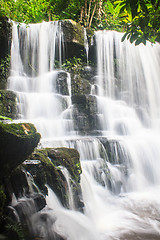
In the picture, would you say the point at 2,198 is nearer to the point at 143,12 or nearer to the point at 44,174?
the point at 44,174

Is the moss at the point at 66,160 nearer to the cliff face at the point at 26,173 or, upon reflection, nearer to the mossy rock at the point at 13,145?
the cliff face at the point at 26,173

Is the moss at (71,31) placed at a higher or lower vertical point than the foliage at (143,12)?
higher

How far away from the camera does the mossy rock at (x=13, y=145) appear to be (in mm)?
2525

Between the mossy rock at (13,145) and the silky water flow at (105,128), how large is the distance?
892 mm

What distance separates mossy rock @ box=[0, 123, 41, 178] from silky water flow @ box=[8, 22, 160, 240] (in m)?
0.89

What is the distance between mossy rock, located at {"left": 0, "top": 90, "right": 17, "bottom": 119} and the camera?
23.8ft

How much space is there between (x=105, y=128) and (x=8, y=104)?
4.18 metres

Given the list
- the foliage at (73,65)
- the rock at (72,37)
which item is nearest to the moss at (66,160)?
the foliage at (73,65)

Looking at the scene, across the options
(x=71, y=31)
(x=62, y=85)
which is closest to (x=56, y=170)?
(x=62, y=85)

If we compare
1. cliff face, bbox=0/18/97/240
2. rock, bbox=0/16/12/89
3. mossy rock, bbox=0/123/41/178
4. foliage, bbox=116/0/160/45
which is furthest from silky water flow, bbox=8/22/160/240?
foliage, bbox=116/0/160/45

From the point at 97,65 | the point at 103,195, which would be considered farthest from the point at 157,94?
the point at 103,195

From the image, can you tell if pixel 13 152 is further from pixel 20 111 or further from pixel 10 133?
pixel 20 111

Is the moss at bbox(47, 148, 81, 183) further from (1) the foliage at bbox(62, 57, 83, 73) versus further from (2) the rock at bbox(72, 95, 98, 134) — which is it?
(1) the foliage at bbox(62, 57, 83, 73)

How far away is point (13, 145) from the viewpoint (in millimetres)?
2592
